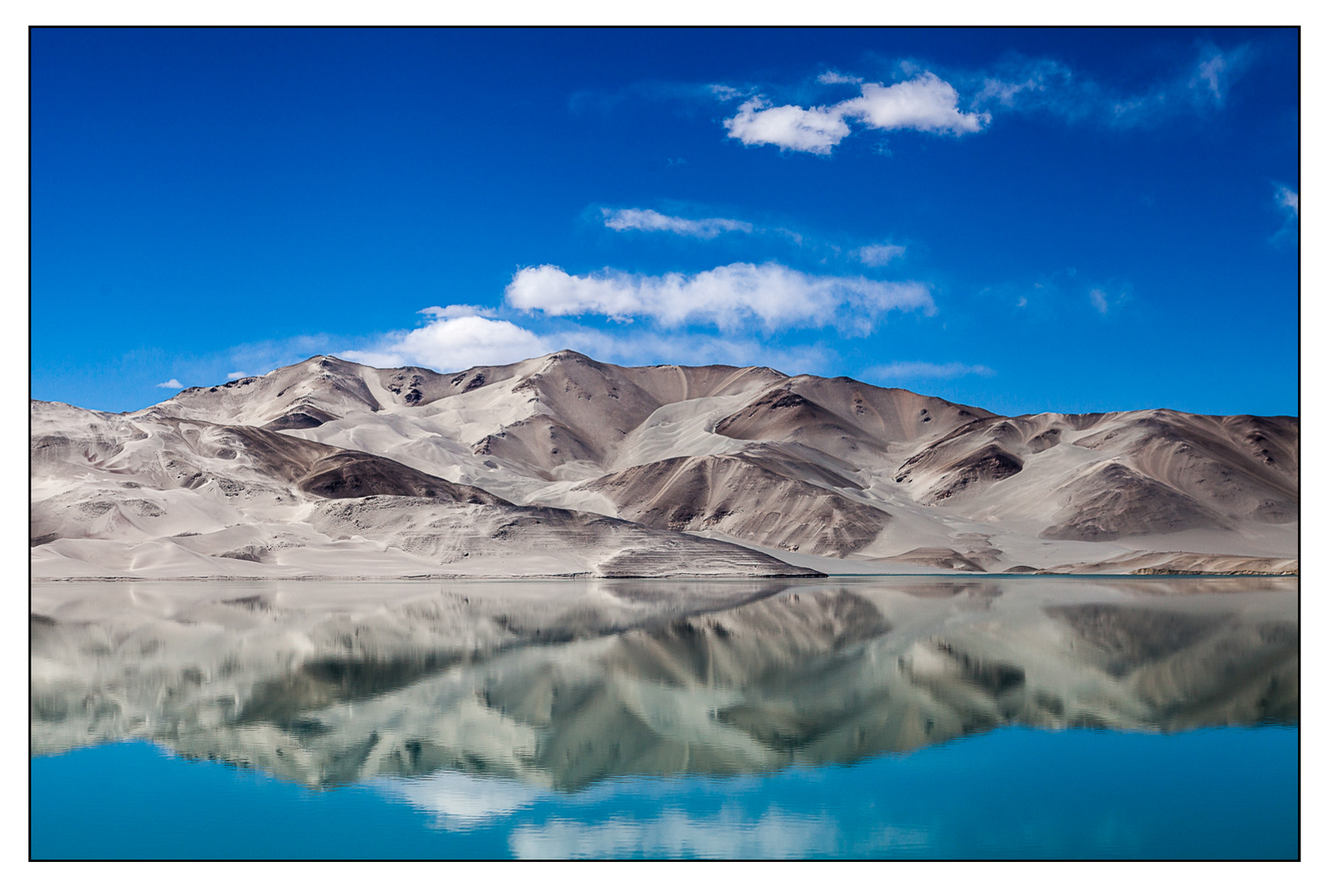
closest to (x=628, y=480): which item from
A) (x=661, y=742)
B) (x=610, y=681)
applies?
(x=610, y=681)

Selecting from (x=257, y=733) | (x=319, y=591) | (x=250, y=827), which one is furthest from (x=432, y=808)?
(x=319, y=591)

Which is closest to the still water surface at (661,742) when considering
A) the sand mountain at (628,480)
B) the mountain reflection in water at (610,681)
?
the mountain reflection in water at (610,681)

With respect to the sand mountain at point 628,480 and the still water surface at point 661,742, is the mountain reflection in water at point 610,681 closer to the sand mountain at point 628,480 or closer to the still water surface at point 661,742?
the still water surface at point 661,742

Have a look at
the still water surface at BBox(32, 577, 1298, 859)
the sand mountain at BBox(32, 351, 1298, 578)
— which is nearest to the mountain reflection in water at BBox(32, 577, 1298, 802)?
the still water surface at BBox(32, 577, 1298, 859)

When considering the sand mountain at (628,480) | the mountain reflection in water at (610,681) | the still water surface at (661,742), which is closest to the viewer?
the still water surface at (661,742)

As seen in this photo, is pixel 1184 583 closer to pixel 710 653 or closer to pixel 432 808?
pixel 710 653

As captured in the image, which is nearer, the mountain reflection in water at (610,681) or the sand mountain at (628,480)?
the mountain reflection in water at (610,681)

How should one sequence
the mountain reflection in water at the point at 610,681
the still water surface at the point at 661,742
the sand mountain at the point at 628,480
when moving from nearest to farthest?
the still water surface at the point at 661,742, the mountain reflection in water at the point at 610,681, the sand mountain at the point at 628,480
